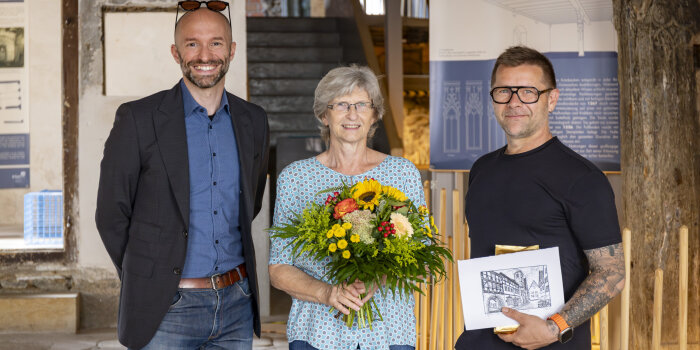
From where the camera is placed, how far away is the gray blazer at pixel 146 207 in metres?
2.41

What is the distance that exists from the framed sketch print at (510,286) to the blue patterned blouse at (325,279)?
0.95 feet

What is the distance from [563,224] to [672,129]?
2524mm

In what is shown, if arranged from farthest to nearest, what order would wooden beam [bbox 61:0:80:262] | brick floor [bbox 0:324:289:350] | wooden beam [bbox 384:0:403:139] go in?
wooden beam [bbox 384:0:403:139] < wooden beam [bbox 61:0:80:262] < brick floor [bbox 0:324:289:350]

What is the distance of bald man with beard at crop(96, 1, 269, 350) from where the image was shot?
7.93 ft

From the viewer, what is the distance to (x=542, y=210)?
209cm

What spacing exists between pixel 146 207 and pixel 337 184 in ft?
2.10

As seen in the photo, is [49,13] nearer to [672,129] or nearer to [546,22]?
[546,22]

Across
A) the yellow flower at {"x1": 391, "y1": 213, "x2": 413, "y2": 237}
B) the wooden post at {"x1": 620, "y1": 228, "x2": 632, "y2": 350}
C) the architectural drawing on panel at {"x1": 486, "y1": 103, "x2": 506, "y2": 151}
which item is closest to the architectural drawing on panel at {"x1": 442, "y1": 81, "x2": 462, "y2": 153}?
the architectural drawing on panel at {"x1": 486, "y1": 103, "x2": 506, "y2": 151}

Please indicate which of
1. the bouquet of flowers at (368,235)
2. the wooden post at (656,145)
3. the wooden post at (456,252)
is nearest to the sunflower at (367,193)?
the bouquet of flowers at (368,235)

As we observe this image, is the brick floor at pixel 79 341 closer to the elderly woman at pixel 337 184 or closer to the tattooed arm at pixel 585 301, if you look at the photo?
the elderly woman at pixel 337 184

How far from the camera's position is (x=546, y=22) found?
15.6 feet

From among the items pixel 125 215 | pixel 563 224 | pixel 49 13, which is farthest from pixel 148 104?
pixel 49 13

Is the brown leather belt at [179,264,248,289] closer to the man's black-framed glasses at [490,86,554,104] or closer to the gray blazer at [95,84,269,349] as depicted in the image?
the gray blazer at [95,84,269,349]

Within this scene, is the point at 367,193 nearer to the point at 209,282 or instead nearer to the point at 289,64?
the point at 209,282
